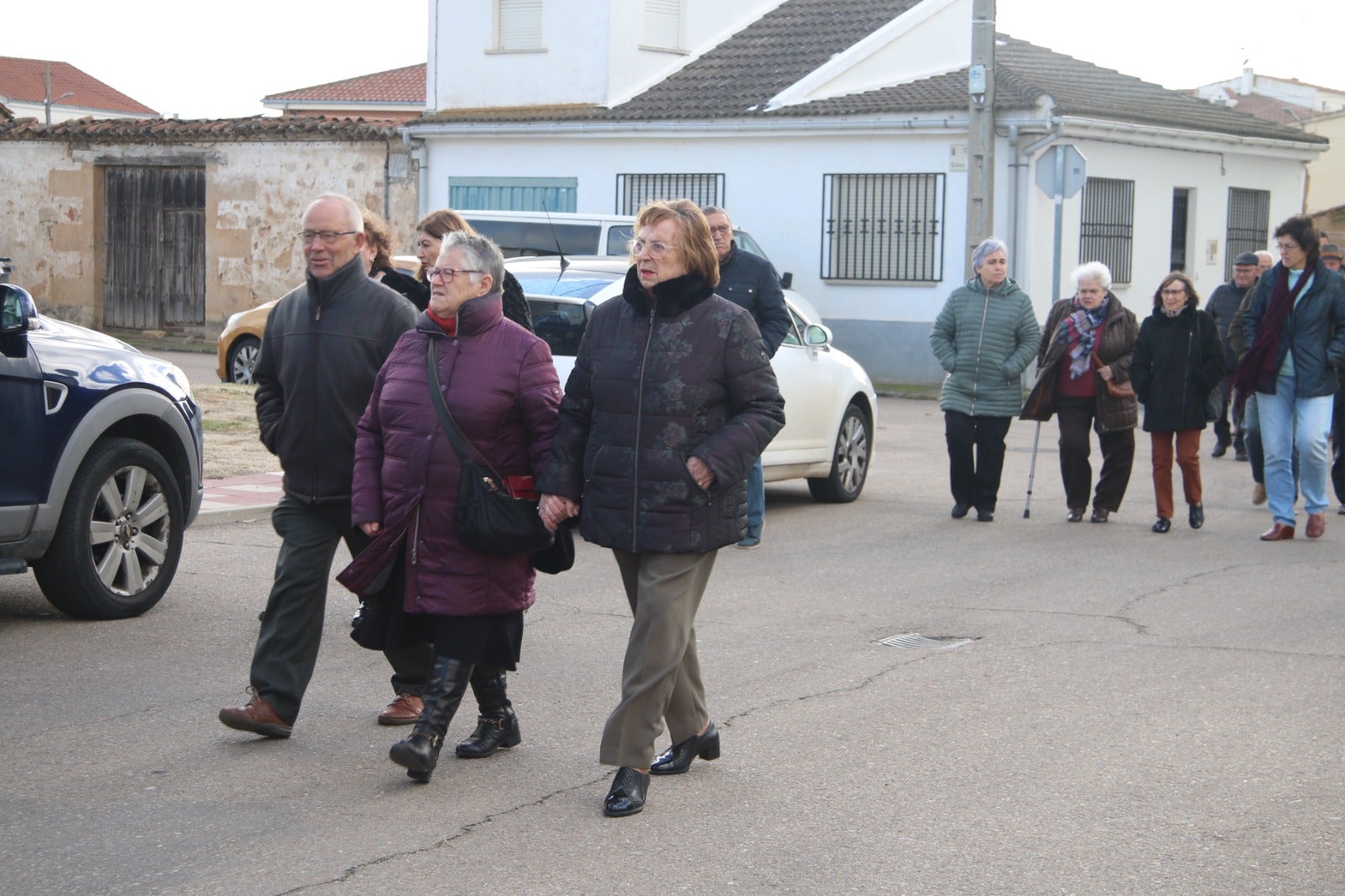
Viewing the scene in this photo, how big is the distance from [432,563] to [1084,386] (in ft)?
24.6

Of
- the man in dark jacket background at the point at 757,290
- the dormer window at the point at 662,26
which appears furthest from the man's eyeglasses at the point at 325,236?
the dormer window at the point at 662,26

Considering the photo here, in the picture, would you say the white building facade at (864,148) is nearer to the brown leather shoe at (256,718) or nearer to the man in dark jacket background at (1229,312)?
the man in dark jacket background at (1229,312)

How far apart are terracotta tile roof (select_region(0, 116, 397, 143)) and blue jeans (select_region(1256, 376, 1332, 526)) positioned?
63.4 feet

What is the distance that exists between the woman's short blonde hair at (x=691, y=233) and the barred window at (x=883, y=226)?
19.4 m

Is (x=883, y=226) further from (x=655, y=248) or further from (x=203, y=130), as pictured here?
(x=655, y=248)

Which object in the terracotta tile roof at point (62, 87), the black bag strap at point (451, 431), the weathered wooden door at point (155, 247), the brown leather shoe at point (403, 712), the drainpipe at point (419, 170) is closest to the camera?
the black bag strap at point (451, 431)

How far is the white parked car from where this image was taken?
10805 mm

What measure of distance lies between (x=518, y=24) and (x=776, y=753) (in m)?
24.4

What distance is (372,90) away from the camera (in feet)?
192

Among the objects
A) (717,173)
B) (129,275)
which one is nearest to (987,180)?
(717,173)

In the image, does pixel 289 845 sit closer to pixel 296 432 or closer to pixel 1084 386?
pixel 296 432

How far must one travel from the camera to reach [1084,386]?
39.7 feet

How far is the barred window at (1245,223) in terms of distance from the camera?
Result: 28438 mm

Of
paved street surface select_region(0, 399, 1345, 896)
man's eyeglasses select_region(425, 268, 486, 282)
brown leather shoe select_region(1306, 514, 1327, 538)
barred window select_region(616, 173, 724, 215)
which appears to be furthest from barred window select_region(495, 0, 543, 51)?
man's eyeglasses select_region(425, 268, 486, 282)
